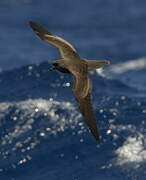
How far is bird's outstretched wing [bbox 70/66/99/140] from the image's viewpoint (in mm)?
14562

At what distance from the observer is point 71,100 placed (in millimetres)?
21703

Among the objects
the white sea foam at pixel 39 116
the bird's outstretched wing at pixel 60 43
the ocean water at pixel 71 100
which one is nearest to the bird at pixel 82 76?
the bird's outstretched wing at pixel 60 43

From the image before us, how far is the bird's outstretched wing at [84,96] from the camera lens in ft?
47.8

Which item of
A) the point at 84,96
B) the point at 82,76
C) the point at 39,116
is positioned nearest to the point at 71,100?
the point at 39,116

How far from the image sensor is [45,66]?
79.4 ft

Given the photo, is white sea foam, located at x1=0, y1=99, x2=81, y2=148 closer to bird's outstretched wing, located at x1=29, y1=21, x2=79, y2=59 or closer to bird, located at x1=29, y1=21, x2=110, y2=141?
bird's outstretched wing, located at x1=29, y1=21, x2=79, y2=59

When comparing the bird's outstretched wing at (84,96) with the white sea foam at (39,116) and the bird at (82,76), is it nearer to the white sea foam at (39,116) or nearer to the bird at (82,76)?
the bird at (82,76)

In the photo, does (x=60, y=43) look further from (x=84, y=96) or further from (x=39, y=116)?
(x=39, y=116)

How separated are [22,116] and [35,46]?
8.42 meters

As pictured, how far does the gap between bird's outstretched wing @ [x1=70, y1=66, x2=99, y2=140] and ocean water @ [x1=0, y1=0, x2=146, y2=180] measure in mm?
3498

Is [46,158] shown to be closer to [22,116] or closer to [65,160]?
[65,160]

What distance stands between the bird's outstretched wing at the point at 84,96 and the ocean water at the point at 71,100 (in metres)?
3.50

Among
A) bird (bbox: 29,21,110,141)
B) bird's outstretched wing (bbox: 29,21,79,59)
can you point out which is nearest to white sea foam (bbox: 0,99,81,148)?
bird's outstretched wing (bbox: 29,21,79,59)

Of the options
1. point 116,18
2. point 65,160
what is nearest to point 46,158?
point 65,160
